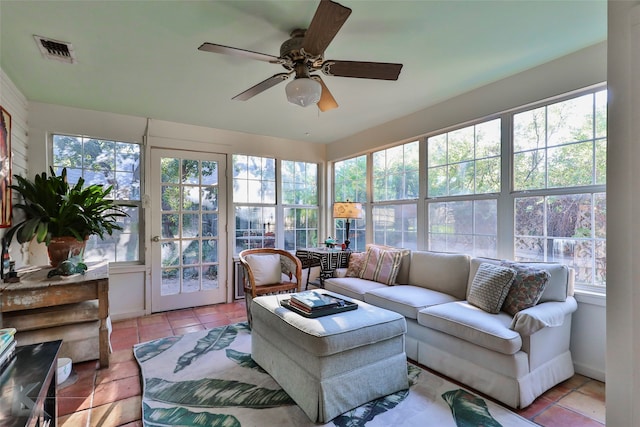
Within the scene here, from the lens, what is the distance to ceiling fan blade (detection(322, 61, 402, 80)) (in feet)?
6.35

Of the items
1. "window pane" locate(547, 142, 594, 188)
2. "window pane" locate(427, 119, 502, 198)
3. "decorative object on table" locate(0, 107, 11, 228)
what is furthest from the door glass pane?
"window pane" locate(547, 142, 594, 188)

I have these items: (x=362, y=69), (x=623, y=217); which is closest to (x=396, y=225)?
(x=362, y=69)

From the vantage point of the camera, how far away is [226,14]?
6.07 ft

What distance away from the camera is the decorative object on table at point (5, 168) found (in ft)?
8.04

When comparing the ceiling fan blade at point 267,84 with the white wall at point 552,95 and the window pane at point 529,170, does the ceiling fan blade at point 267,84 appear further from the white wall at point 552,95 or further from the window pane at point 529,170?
the window pane at point 529,170

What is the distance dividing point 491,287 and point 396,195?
1.88 m

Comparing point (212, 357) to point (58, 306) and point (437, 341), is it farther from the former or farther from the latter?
point (437, 341)

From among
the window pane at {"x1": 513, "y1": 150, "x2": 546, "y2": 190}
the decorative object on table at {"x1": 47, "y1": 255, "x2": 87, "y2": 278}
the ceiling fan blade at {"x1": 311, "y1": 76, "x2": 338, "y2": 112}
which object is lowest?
the decorative object on table at {"x1": 47, "y1": 255, "x2": 87, "y2": 278}

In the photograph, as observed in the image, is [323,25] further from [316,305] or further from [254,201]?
[254,201]

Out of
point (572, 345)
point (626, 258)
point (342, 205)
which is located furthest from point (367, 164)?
point (626, 258)

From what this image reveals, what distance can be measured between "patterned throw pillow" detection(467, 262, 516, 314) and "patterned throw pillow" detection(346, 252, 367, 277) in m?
1.37

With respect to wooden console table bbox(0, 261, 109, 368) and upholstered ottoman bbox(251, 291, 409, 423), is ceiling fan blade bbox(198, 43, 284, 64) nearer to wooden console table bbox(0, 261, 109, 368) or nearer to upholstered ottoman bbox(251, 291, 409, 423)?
upholstered ottoman bbox(251, 291, 409, 423)

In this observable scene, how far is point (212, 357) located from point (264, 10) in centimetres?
264

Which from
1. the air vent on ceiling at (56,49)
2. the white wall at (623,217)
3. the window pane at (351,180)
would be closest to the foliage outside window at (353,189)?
the window pane at (351,180)
